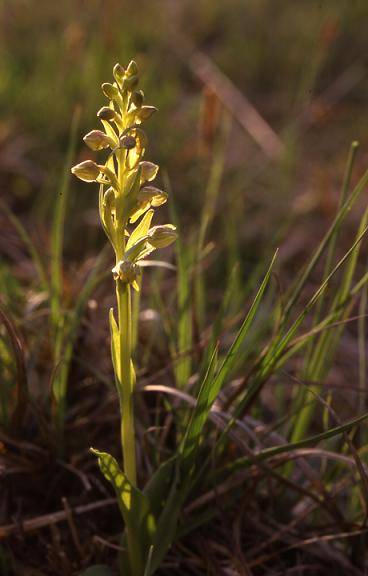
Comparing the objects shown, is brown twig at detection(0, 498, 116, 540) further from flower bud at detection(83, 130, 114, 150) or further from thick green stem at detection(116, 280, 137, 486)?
flower bud at detection(83, 130, 114, 150)

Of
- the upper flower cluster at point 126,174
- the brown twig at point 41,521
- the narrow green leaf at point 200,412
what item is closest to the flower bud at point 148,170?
the upper flower cluster at point 126,174

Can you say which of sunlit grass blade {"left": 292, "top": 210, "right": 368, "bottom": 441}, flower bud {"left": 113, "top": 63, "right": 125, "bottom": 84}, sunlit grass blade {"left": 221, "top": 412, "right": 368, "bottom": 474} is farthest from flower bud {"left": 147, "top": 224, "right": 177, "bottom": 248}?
Answer: sunlit grass blade {"left": 292, "top": 210, "right": 368, "bottom": 441}

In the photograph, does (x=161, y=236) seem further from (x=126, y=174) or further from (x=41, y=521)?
(x=41, y=521)

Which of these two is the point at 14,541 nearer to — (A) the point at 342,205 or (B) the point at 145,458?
(B) the point at 145,458

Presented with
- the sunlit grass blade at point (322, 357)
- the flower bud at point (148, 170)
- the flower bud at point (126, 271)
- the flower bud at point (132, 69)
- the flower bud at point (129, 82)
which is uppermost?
the flower bud at point (132, 69)

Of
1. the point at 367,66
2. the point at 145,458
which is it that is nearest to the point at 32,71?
the point at 367,66

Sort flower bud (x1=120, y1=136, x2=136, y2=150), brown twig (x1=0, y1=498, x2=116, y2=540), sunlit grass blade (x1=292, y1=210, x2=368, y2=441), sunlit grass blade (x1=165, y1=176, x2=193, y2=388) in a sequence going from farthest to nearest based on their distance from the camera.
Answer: sunlit grass blade (x1=165, y1=176, x2=193, y2=388) < sunlit grass blade (x1=292, y1=210, x2=368, y2=441) < brown twig (x1=0, y1=498, x2=116, y2=540) < flower bud (x1=120, y1=136, x2=136, y2=150)

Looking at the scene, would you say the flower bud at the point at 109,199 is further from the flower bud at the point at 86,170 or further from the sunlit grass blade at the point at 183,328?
the sunlit grass blade at the point at 183,328

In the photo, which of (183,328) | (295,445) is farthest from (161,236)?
(183,328)
